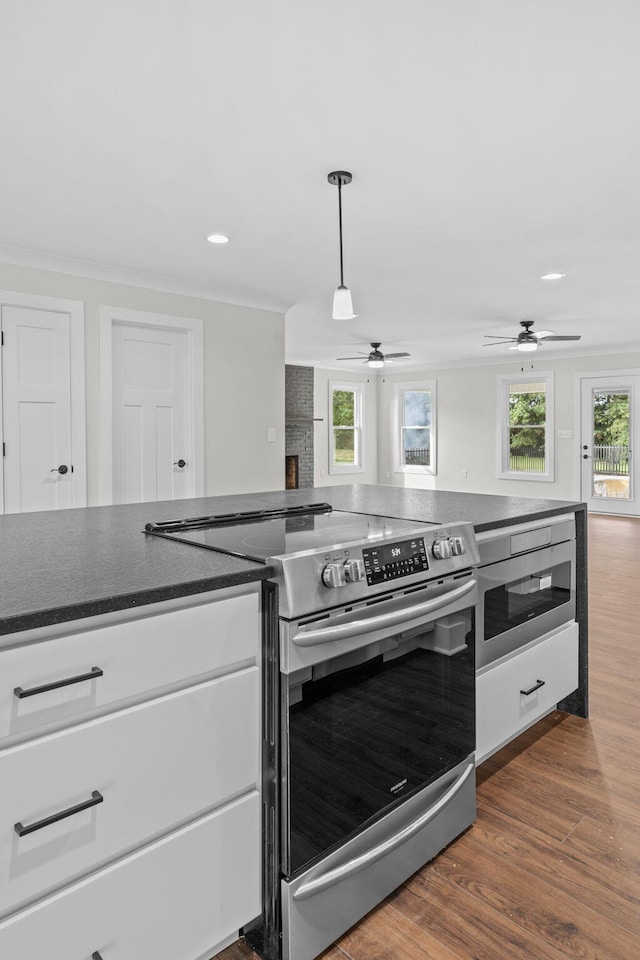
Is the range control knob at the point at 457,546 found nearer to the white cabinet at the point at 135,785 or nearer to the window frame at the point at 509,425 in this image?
the white cabinet at the point at 135,785

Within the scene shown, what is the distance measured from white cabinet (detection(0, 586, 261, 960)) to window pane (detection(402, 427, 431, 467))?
982cm

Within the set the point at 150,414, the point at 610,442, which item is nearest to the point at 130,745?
the point at 150,414

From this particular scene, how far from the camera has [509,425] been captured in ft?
31.8

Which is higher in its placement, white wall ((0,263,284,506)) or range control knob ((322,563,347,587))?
white wall ((0,263,284,506))

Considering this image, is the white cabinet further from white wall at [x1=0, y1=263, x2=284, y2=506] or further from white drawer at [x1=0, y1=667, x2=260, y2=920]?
white wall at [x1=0, y1=263, x2=284, y2=506]

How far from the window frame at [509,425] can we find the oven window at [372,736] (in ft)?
26.6

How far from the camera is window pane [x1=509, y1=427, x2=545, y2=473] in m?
9.37

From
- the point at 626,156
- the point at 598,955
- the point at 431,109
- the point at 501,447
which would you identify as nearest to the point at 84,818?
the point at 598,955

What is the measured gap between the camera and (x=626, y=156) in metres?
2.68

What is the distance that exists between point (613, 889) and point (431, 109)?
101 inches

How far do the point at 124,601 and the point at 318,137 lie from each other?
7.16ft

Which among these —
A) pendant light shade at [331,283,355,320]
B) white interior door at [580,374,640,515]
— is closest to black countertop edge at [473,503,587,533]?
pendant light shade at [331,283,355,320]

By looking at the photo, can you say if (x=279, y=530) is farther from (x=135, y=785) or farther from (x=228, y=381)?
(x=228, y=381)

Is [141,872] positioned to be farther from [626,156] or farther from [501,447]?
[501,447]
